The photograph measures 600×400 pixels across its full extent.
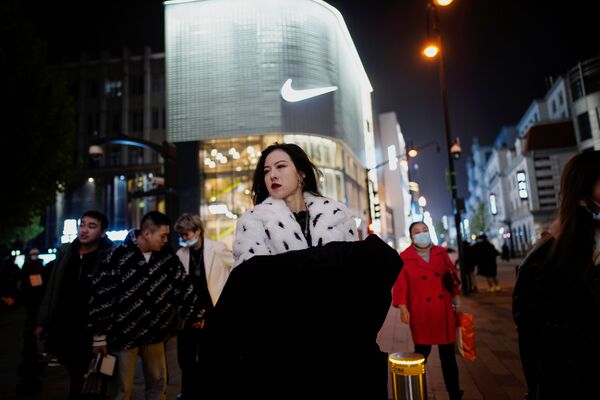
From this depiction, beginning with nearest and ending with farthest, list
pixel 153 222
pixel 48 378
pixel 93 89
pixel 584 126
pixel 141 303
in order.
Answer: pixel 141 303 < pixel 153 222 < pixel 48 378 < pixel 584 126 < pixel 93 89

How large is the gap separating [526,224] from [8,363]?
197ft

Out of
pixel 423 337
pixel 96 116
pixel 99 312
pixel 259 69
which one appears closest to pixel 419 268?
pixel 423 337

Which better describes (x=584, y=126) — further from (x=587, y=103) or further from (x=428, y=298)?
(x=428, y=298)

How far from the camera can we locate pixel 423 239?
4.96 m

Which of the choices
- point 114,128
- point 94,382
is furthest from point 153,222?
point 114,128

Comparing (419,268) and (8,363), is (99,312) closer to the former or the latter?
(419,268)

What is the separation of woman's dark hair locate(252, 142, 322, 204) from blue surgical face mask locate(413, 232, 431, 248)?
10.5ft

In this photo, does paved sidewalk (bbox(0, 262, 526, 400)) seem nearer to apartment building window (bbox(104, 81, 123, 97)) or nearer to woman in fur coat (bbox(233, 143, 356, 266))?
woman in fur coat (bbox(233, 143, 356, 266))

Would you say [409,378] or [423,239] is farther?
[423,239]

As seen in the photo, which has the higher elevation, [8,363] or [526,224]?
[526,224]

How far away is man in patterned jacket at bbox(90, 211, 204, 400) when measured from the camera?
12.0 feet

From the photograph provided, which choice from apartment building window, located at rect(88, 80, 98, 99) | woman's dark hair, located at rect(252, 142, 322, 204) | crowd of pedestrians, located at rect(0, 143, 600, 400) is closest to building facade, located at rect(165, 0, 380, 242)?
apartment building window, located at rect(88, 80, 98, 99)

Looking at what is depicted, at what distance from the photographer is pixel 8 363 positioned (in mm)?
7703

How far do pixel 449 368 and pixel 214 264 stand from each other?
3146 millimetres
